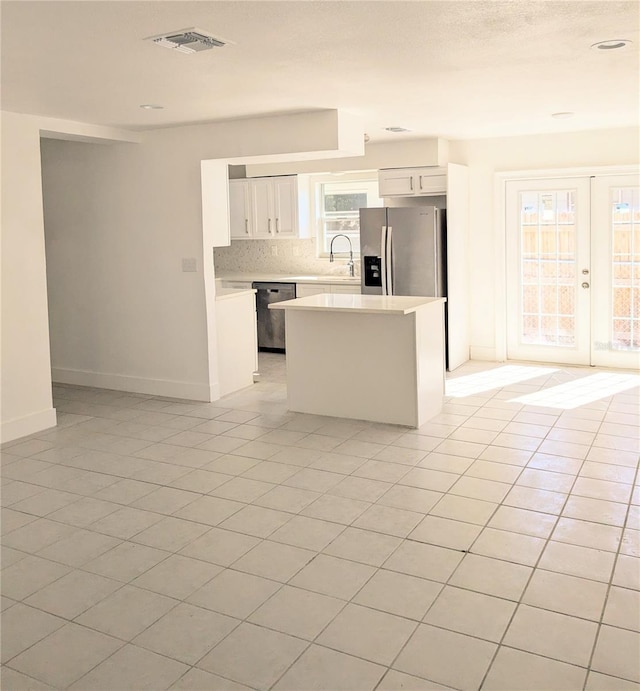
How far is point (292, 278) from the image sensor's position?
8109 millimetres

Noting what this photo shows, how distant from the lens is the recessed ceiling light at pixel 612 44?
3.49 m

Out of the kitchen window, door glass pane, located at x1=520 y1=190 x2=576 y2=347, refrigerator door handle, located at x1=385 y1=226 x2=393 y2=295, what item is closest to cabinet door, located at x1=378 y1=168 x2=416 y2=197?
refrigerator door handle, located at x1=385 y1=226 x2=393 y2=295

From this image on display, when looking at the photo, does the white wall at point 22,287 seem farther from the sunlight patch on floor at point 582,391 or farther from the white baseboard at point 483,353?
the white baseboard at point 483,353

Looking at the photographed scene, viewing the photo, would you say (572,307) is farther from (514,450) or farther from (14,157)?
(14,157)

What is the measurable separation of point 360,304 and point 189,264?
164cm

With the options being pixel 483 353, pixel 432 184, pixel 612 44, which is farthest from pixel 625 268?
pixel 612 44

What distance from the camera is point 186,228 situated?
6.07 m

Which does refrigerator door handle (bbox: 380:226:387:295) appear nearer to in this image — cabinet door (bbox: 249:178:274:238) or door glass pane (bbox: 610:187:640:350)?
cabinet door (bbox: 249:178:274:238)

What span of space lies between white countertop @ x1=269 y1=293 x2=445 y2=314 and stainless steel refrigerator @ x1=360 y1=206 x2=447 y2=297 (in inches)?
56.6

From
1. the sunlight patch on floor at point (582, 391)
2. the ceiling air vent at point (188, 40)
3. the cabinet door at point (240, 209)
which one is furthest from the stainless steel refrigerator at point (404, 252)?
the ceiling air vent at point (188, 40)

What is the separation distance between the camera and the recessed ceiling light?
3490 mm

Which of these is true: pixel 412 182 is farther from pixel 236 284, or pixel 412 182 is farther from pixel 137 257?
pixel 137 257

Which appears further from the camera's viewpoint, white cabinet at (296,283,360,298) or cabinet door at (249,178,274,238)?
cabinet door at (249,178,274,238)

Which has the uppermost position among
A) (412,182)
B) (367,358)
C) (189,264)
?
(412,182)
